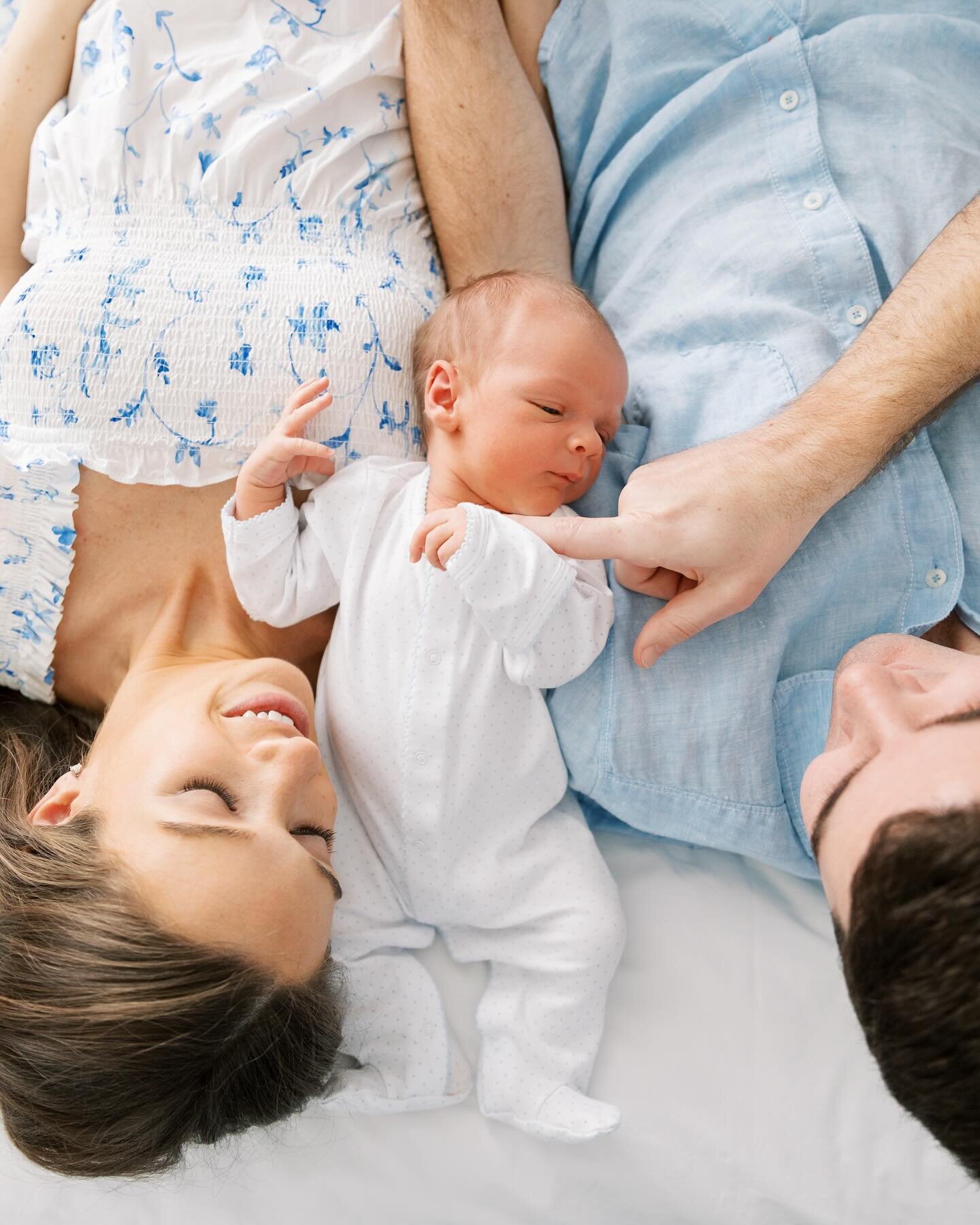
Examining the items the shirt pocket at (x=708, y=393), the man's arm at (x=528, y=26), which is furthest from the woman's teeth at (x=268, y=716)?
the man's arm at (x=528, y=26)

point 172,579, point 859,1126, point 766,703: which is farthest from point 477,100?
point 859,1126

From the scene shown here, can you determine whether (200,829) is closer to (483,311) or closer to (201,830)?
(201,830)

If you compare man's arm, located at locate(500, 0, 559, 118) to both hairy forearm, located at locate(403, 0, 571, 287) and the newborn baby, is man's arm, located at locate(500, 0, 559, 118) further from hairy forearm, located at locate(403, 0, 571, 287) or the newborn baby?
the newborn baby

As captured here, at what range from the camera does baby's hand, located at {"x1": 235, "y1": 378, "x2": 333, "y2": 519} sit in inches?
53.8

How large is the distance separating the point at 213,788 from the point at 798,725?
821 mm

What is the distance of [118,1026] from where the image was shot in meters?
1.12

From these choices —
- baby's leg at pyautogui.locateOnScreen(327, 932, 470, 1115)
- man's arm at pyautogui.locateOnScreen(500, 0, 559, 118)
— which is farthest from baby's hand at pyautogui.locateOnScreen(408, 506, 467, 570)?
man's arm at pyautogui.locateOnScreen(500, 0, 559, 118)

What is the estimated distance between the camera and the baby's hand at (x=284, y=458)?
1367 mm

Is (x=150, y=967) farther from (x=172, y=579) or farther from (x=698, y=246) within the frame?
(x=698, y=246)

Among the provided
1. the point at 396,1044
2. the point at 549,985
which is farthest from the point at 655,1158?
the point at 396,1044

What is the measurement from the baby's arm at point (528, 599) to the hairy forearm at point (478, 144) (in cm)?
64

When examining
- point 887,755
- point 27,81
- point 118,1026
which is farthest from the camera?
point 27,81

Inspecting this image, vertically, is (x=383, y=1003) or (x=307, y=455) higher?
(x=307, y=455)

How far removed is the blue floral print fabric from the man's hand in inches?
17.2
